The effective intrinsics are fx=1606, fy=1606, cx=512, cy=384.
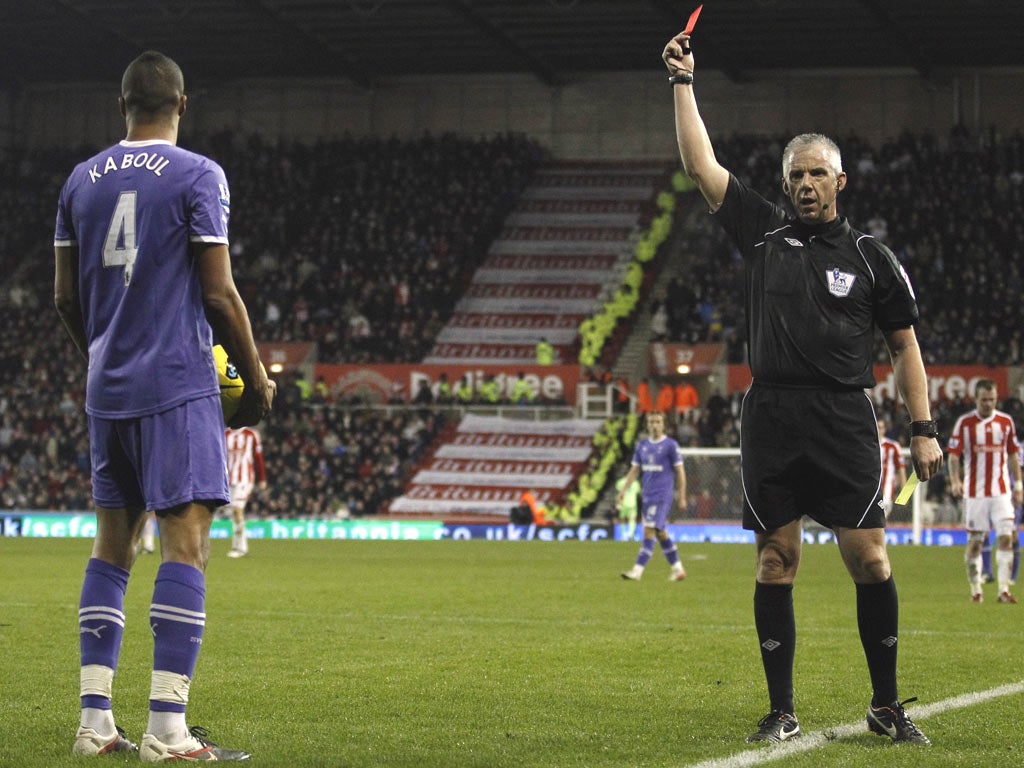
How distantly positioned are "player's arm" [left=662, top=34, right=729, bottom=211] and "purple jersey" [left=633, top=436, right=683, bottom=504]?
39.7 feet

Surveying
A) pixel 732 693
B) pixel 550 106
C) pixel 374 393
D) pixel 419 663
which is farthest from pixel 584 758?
pixel 550 106

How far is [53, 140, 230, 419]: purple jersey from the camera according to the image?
204 inches

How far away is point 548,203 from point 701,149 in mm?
35454

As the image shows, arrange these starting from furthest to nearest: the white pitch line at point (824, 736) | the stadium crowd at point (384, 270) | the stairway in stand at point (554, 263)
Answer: the stairway in stand at point (554, 263)
the stadium crowd at point (384, 270)
the white pitch line at point (824, 736)

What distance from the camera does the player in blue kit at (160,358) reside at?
16.9 ft

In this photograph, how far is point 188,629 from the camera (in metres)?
5.16

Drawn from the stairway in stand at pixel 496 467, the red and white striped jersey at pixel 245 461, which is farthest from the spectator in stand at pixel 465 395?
the red and white striped jersey at pixel 245 461

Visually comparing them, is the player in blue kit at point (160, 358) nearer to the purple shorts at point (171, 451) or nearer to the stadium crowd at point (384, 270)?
the purple shorts at point (171, 451)

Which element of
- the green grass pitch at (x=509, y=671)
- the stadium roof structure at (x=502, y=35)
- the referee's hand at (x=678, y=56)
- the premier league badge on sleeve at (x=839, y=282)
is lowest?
the green grass pitch at (x=509, y=671)

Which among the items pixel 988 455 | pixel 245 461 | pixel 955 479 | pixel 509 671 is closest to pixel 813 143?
pixel 509 671

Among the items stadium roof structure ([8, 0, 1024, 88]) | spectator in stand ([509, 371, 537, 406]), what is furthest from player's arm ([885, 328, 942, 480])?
spectator in stand ([509, 371, 537, 406])

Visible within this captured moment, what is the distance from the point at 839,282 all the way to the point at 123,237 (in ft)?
8.70

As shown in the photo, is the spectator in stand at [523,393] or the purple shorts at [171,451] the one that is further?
the spectator in stand at [523,393]

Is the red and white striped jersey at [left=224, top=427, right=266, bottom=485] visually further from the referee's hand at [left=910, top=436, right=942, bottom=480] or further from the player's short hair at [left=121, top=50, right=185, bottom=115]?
the player's short hair at [left=121, top=50, right=185, bottom=115]
